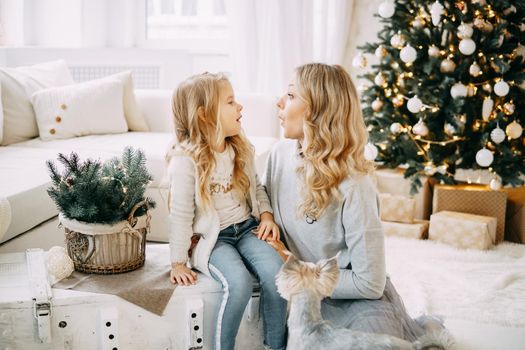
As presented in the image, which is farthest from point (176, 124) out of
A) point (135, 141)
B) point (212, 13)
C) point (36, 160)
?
point (212, 13)

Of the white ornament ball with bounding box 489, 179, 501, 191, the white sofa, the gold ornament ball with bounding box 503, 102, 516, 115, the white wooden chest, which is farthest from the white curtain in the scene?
the white wooden chest

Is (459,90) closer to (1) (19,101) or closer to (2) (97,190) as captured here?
(2) (97,190)

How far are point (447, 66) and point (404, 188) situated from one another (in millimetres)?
734

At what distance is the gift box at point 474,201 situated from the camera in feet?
11.1

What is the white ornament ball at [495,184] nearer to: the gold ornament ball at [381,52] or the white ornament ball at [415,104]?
the white ornament ball at [415,104]

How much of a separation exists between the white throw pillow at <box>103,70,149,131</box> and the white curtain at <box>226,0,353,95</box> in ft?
3.20

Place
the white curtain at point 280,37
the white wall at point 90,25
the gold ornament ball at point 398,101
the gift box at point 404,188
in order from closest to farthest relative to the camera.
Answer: the gold ornament ball at point 398,101, the gift box at point 404,188, the white curtain at point 280,37, the white wall at point 90,25

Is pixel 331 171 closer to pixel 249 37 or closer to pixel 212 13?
pixel 249 37

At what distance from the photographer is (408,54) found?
3287mm

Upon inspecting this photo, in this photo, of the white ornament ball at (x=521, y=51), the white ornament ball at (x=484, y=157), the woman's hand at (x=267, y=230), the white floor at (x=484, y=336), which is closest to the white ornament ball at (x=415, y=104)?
the white ornament ball at (x=484, y=157)

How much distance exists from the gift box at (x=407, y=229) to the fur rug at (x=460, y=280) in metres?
0.05

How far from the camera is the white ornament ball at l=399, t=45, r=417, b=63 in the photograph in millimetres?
3287

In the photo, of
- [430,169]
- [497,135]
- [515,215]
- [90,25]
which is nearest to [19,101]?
[90,25]

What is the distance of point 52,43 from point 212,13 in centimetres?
119
